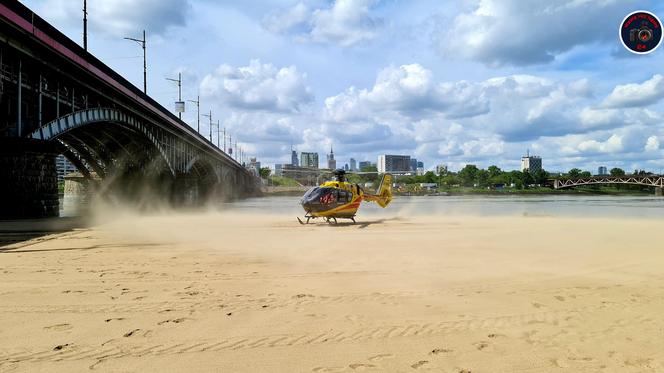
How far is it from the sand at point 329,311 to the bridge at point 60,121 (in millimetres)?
13673

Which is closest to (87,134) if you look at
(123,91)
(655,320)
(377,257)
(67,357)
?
(123,91)

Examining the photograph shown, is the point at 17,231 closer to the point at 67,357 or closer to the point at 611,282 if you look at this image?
the point at 67,357

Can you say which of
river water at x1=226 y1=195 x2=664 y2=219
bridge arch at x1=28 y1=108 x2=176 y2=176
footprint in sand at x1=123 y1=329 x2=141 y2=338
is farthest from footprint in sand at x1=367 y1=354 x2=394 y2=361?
river water at x1=226 y1=195 x2=664 y2=219

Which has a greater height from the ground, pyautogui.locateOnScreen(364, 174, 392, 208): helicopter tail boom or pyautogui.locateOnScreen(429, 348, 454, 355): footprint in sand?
pyautogui.locateOnScreen(364, 174, 392, 208): helicopter tail boom

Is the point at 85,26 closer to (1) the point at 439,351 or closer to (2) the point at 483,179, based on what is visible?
(1) the point at 439,351

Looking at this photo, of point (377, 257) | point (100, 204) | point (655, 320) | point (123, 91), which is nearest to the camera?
point (655, 320)

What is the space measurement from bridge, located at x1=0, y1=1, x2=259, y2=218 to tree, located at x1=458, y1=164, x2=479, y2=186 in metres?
142

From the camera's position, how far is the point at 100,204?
60906mm

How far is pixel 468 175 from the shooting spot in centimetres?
18200

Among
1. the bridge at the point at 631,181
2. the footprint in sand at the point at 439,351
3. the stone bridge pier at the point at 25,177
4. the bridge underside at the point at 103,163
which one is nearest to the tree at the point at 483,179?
the bridge at the point at 631,181

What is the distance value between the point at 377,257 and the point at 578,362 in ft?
27.3

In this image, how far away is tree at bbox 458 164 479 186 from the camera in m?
181

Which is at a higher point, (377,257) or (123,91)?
(123,91)

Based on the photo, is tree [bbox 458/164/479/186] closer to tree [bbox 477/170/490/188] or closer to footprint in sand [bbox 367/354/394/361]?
tree [bbox 477/170/490/188]
